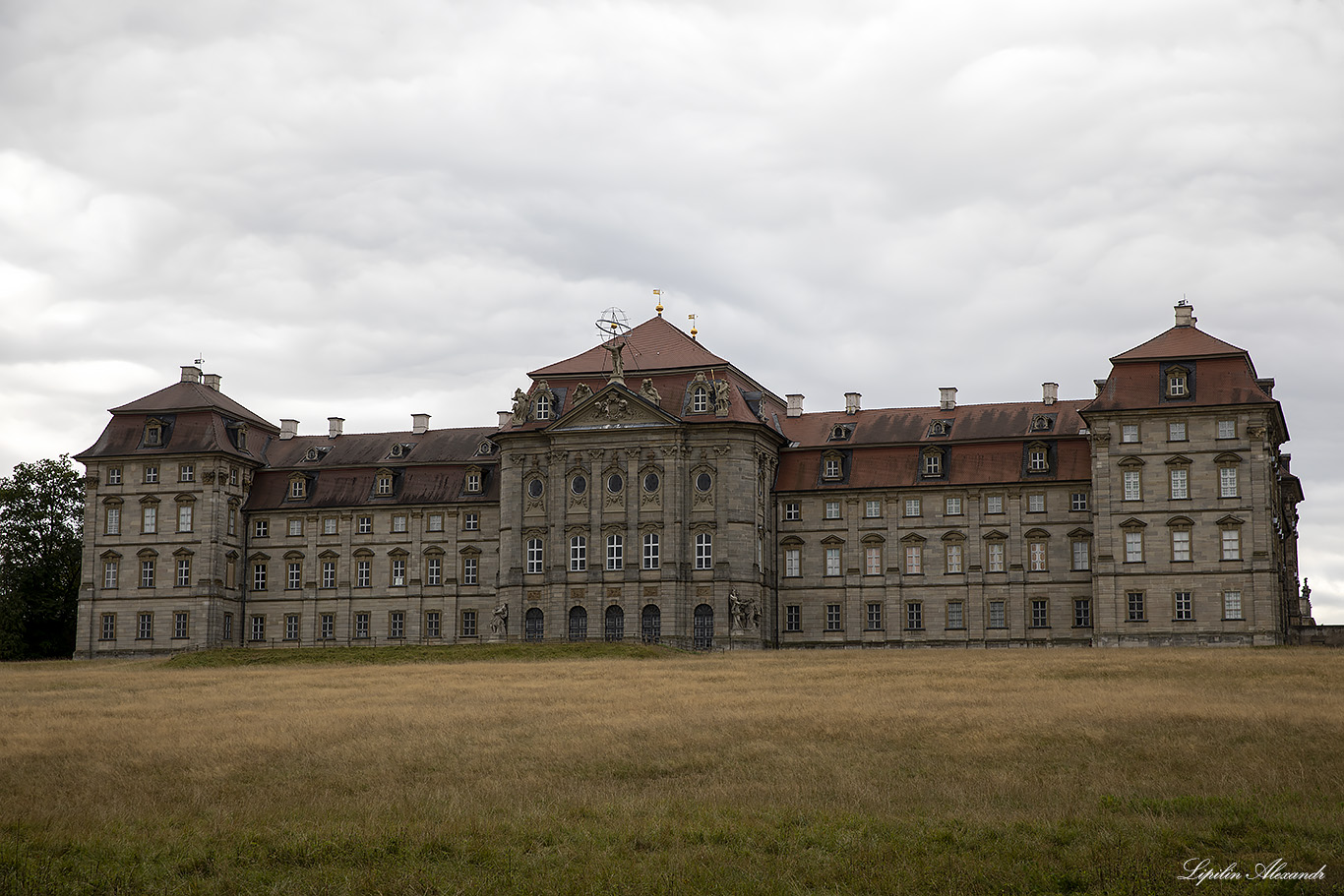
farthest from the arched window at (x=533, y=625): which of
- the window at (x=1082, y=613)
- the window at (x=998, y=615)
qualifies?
the window at (x=1082, y=613)

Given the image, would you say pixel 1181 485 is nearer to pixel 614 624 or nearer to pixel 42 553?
pixel 614 624

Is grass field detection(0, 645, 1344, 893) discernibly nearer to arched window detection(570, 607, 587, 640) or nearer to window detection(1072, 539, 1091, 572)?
window detection(1072, 539, 1091, 572)

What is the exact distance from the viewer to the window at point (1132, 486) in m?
83.8

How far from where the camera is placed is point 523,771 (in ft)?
98.1

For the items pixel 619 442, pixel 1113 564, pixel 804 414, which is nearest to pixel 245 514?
pixel 619 442

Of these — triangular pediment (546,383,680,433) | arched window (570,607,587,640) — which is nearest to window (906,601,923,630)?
triangular pediment (546,383,680,433)

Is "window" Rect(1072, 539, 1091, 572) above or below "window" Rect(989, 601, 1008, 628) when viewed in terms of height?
above

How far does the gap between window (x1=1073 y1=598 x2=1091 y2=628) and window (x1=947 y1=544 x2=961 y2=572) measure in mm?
7140

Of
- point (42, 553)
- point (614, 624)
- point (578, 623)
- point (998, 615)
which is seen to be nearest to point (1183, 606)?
point (998, 615)

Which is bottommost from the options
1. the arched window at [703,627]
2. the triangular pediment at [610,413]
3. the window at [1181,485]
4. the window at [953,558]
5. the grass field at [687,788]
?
the grass field at [687,788]

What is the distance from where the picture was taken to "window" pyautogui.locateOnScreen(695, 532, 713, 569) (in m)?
88.9

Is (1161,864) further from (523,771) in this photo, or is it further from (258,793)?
(258,793)

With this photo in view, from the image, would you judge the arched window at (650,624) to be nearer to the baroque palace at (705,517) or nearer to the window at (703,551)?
the baroque palace at (705,517)

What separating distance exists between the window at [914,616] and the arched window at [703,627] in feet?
41.2
